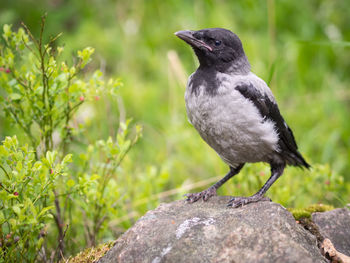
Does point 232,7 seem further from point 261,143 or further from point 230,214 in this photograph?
point 230,214

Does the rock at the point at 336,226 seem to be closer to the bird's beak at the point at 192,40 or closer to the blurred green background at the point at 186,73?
the blurred green background at the point at 186,73

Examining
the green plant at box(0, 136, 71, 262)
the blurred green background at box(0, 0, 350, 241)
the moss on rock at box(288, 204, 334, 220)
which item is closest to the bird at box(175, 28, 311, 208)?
the moss on rock at box(288, 204, 334, 220)

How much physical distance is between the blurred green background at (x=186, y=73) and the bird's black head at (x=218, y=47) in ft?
3.53

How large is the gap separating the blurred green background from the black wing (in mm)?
331

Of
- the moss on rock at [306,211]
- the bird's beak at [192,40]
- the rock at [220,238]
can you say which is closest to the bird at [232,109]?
the bird's beak at [192,40]

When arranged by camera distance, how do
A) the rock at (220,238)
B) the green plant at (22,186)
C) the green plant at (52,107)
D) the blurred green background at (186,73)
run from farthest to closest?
the blurred green background at (186,73), the green plant at (52,107), the green plant at (22,186), the rock at (220,238)

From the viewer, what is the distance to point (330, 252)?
9.08 feet

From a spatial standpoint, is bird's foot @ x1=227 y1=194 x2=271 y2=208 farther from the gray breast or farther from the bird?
the gray breast

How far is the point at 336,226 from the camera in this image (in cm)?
320

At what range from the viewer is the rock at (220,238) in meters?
2.53

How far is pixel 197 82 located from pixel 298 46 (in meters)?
4.39

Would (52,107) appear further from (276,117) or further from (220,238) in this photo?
(276,117)

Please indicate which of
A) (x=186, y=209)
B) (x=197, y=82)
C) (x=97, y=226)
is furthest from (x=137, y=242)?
(x=197, y=82)

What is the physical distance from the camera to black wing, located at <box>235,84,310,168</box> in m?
3.49
